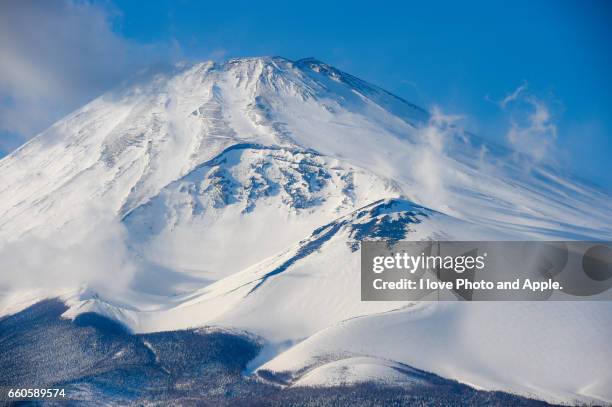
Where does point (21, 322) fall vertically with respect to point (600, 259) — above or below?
below

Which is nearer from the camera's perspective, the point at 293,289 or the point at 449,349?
the point at 449,349

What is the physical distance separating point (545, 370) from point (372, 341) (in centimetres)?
3277

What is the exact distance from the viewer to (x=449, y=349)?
156 metres

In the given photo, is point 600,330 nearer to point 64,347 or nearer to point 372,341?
point 372,341

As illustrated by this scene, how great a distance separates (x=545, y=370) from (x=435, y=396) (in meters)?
27.3

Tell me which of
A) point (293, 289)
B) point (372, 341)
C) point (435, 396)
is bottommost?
point (435, 396)

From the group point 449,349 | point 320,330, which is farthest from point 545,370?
point 320,330

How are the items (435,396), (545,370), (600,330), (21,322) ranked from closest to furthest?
(435,396)
(545,370)
(600,330)
(21,322)

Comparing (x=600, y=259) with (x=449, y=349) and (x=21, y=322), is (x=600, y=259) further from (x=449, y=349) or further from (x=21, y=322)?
(x=21, y=322)

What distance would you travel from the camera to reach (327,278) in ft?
614

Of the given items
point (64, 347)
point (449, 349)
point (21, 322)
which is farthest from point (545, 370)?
point (21, 322)

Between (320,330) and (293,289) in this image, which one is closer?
(320,330)

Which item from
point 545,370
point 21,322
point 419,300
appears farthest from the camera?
point 21,322

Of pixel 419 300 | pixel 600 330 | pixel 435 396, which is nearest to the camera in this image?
pixel 435 396
